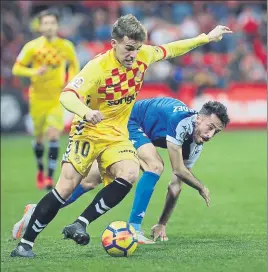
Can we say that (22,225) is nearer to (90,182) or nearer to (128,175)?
(90,182)

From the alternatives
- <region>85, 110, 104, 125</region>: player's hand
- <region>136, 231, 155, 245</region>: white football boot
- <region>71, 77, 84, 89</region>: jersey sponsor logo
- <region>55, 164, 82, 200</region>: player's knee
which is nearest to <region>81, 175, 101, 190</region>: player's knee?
<region>136, 231, 155, 245</region>: white football boot

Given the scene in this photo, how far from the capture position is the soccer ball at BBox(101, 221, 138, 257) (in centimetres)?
802

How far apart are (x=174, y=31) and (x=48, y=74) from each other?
34.6 ft

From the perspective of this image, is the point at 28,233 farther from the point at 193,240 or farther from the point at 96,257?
the point at 193,240

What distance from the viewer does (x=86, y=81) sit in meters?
7.88

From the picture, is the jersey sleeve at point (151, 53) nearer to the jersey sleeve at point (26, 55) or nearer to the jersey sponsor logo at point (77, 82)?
the jersey sponsor logo at point (77, 82)

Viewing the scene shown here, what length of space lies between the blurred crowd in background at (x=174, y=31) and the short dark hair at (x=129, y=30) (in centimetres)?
1485

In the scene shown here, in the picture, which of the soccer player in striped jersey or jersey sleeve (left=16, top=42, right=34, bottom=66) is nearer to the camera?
the soccer player in striped jersey

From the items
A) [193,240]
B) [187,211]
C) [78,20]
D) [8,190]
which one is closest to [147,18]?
[78,20]

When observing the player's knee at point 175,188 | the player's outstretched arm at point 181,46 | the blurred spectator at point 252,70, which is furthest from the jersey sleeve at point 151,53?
the blurred spectator at point 252,70

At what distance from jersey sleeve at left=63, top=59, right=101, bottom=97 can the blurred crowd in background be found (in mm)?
14838

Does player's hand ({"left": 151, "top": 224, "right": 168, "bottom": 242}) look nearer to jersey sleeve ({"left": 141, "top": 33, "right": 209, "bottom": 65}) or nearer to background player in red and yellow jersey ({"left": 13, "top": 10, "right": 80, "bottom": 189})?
jersey sleeve ({"left": 141, "top": 33, "right": 209, "bottom": 65})

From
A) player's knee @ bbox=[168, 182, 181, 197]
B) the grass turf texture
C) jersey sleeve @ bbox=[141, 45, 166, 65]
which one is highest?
jersey sleeve @ bbox=[141, 45, 166, 65]

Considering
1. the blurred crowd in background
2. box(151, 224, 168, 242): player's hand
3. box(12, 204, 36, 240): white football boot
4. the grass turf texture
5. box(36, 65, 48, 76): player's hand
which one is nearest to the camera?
the grass turf texture
